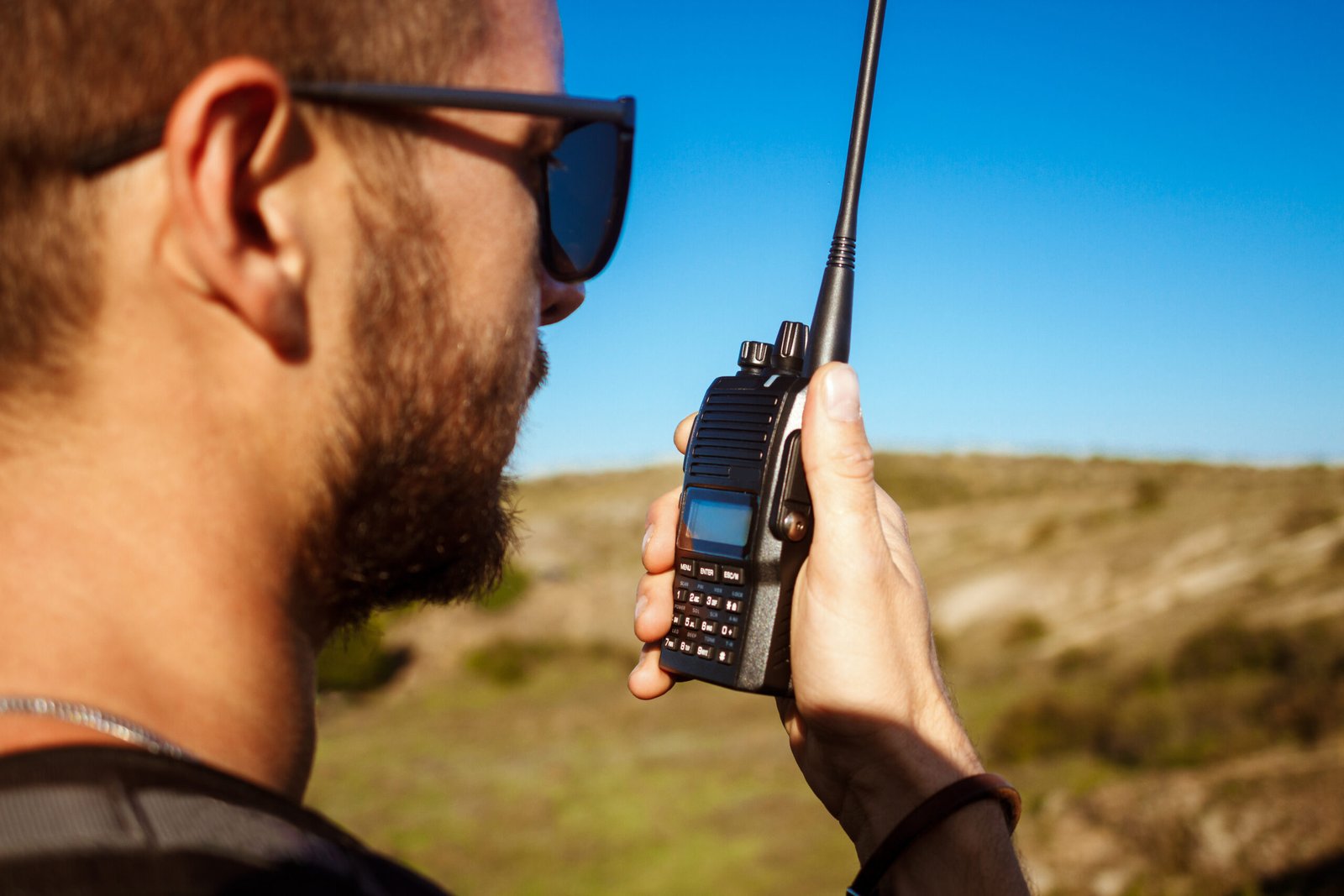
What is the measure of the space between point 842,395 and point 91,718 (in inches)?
64.2

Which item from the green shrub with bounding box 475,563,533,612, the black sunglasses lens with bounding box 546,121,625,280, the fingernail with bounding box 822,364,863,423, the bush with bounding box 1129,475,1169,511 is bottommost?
the green shrub with bounding box 475,563,533,612

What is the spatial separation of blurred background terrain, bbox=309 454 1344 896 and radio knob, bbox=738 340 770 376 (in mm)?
1123

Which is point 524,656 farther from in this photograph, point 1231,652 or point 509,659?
point 1231,652

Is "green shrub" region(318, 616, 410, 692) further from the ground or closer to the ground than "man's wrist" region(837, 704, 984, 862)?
closer to the ground

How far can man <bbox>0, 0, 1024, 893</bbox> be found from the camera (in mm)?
1166

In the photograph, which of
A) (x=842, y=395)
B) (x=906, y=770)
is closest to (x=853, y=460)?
(x=842, y=395)

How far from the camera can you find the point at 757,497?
2.50 meters

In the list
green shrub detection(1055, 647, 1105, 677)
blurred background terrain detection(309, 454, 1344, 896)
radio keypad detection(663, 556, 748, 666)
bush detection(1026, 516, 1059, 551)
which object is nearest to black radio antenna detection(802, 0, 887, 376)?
radio keypad detection(663, 556, 748, 666)

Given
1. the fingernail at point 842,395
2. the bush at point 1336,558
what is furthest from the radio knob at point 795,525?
the bush at point 1336,558

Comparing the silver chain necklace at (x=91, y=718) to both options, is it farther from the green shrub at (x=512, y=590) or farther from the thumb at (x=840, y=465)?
the green shrub at (x=512, y=590)

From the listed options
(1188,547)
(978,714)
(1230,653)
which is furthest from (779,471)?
(1188,547)

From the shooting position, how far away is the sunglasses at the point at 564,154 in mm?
1466

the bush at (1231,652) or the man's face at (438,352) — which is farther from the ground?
the man's face at (438,352)

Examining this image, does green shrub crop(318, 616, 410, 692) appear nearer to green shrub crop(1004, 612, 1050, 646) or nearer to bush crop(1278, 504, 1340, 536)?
green shrub crop(1004, 612, 1050, 646)
